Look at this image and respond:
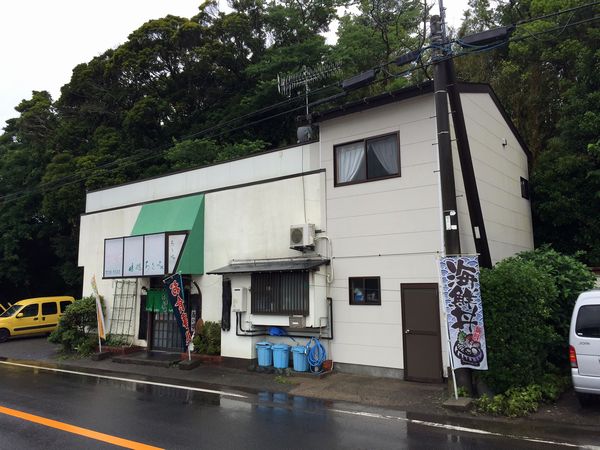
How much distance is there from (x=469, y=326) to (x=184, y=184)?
1101 cm

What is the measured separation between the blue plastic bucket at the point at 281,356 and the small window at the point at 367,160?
14.7 feet

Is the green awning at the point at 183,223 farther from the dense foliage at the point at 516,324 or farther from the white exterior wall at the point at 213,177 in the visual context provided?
the dense foliage at the point at 516,324

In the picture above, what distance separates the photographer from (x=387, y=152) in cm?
1168

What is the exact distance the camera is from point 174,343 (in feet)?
51.2

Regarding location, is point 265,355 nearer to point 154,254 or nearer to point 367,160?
point 154,254

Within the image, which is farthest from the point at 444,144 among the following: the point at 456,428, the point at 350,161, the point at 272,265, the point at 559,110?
the point at 559,110

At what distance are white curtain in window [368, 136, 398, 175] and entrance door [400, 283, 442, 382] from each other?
292cm

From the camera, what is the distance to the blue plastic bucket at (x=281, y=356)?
11984mm

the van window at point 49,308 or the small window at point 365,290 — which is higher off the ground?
the small window at point 365,290

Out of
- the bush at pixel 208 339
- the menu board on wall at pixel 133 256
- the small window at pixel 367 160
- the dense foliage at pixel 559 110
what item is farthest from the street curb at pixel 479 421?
the dense foliage at pixel 559 110

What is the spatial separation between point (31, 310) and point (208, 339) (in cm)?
1312

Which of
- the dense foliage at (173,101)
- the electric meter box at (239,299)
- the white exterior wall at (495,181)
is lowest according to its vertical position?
the electric meter box at (239,299)

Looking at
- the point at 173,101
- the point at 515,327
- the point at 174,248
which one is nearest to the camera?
the point at 515,327

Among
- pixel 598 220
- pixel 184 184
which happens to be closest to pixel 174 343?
pixel 184 184
